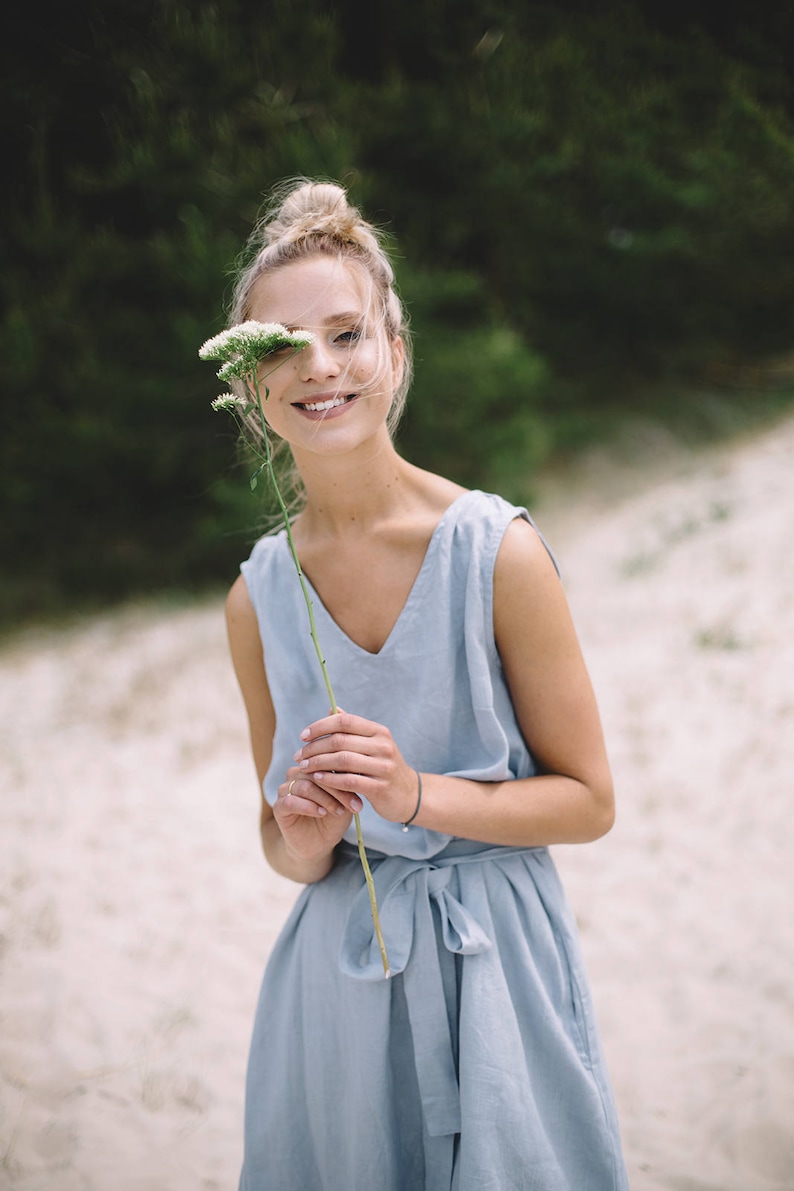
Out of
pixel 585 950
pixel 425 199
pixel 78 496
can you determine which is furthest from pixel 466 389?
pixel 585 950

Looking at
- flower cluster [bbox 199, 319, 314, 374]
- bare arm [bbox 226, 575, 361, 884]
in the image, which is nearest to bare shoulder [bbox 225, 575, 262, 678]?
bare arm [bbox 226, 575, 361, 884]

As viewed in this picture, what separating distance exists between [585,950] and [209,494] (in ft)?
19.0

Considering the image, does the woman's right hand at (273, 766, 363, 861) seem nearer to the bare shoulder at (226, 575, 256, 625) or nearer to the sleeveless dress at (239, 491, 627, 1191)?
the sleeveless dress at (239, 491, 627, 1191)

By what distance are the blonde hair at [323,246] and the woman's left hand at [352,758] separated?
547 mm

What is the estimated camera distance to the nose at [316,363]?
1.29 meters

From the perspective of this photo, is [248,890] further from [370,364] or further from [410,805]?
[370,364]

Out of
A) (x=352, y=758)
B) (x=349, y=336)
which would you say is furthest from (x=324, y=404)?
(x=352, y=758)

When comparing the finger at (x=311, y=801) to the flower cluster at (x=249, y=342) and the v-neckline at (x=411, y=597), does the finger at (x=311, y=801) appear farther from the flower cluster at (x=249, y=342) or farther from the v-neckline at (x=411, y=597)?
the flower cluster at (x=249, y=342)

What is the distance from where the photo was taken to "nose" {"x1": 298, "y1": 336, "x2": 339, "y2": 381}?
1291 mm

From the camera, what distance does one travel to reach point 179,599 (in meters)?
8.05

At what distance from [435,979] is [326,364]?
93cm

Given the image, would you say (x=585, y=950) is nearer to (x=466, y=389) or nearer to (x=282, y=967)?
(x=282, y=967)

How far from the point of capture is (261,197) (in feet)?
22.1

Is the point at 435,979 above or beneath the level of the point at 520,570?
beneath
